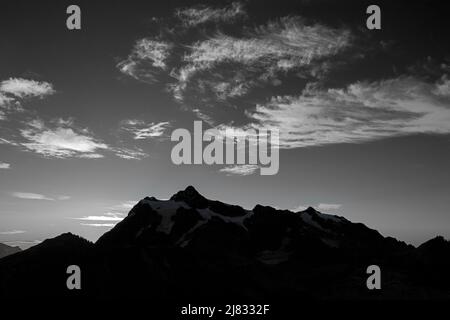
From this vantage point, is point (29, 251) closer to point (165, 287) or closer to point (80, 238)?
point (80, 238)

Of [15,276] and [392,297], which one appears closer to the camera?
[15,276]

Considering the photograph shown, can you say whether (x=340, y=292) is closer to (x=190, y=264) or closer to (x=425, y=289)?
(x=425, y=289)

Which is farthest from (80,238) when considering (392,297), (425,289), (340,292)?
(425,289)

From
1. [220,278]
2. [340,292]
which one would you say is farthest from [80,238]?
[340,292]

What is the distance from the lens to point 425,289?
636ft

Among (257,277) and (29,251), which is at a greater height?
(29,251)

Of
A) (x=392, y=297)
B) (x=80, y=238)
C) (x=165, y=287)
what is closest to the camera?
(x=165, y=287)

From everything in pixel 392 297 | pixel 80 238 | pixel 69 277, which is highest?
pixel 80 238
